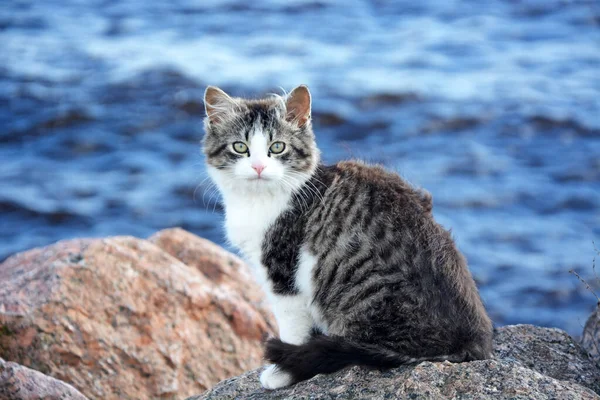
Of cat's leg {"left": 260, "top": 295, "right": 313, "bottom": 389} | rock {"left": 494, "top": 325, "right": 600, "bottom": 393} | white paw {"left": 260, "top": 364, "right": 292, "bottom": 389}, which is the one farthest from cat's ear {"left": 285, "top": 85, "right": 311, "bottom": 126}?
rock {"left": 494, "top": 325, "right": 600, "bottom": 393}

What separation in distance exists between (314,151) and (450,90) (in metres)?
7.34

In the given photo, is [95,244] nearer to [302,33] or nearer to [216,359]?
[216,359]

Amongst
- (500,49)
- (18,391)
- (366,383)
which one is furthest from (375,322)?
(500,49)

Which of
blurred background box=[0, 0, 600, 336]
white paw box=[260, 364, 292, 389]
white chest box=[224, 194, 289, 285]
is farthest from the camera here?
blurred background box=[0, 0, 600, 336]

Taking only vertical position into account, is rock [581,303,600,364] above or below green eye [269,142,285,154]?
below

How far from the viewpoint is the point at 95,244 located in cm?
602

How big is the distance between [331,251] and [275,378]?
701 mm

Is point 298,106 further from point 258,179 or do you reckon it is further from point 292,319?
point 292,319

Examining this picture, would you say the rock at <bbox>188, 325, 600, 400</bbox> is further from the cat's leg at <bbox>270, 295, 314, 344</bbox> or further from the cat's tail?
the cat's leg at <bbox>270, 295, 314, 344</bbox>

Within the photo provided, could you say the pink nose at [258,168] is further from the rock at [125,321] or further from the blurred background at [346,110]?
the blurred background at [346,110]

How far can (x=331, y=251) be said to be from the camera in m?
4.18

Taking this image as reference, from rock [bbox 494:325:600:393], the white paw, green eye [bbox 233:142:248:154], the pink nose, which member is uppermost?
green eye [bbox 233:142:248:154]

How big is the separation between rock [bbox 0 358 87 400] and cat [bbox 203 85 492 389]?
1.13m

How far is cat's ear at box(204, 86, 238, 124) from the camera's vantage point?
15.1ft
